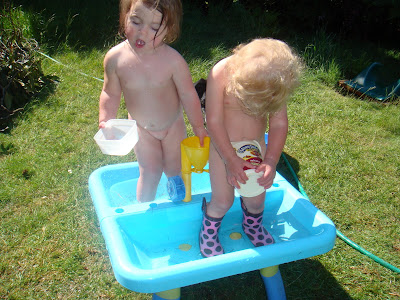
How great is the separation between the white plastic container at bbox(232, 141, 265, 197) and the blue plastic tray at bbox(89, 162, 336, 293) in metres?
0.21

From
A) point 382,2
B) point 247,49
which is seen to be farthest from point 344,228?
point 382,2

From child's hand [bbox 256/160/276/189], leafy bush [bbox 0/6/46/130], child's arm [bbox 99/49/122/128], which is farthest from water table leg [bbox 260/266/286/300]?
leafy bush [bbox 0/6/46/130]

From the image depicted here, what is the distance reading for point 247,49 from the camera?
143cm

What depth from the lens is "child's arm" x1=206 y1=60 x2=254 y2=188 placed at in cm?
150

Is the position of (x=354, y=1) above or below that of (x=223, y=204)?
above

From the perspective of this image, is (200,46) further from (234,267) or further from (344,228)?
(234,267)

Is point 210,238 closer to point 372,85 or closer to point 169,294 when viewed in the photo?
point 169,294

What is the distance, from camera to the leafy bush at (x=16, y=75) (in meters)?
2.94

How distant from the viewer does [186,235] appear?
1.85 metres

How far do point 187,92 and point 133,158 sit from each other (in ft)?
3.59

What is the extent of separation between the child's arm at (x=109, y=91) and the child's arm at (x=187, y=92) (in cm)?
24

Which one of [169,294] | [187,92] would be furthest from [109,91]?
[169,294]

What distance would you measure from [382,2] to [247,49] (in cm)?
349

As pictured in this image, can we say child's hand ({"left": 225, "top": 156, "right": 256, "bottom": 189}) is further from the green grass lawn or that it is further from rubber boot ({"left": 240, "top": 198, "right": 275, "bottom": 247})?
the green grass lawn
